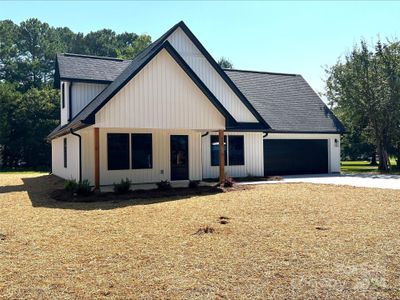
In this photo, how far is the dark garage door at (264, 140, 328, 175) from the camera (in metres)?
21.8

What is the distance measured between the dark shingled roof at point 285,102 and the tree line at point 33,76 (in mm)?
22120

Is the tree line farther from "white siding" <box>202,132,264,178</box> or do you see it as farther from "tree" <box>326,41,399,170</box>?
"tree" <box>326,41,399,170</box>

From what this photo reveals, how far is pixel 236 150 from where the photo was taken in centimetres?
2036

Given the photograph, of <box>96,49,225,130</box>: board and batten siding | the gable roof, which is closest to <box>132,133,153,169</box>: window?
<box>96,49,225,130</box>: board and batten siding

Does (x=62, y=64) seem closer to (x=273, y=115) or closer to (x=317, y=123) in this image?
(x=273, y=115)

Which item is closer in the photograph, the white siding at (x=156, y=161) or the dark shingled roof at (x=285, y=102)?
the white siding at (x=156, y=161)

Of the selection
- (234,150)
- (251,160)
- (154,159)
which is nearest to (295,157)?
(251,160)

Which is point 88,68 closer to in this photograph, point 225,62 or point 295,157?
point 295,157

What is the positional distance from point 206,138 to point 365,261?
14.2 metres

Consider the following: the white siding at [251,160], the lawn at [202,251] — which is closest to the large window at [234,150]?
the white siding at [251,160]

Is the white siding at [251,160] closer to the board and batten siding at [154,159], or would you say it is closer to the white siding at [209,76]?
the white siding at [209,76]

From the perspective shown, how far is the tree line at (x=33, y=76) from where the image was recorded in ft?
124

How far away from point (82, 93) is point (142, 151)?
464 cm

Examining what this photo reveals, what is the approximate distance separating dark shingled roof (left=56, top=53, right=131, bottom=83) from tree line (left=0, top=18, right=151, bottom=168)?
18779mm
